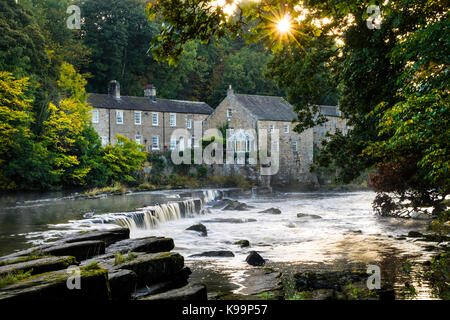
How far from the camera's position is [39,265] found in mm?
7488

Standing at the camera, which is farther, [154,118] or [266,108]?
[154,118]

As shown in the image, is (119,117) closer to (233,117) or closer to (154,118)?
(154,118)

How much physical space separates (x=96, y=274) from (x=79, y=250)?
331 centimetres

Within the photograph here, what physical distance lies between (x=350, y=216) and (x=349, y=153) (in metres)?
9.90

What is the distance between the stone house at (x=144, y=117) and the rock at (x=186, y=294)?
130 ft

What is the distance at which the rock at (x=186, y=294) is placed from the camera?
688cm

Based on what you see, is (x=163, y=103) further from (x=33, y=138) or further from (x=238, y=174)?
(x=33, y=138)

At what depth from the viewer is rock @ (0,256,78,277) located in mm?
7215

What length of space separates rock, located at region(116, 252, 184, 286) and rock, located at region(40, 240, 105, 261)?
4.72ft

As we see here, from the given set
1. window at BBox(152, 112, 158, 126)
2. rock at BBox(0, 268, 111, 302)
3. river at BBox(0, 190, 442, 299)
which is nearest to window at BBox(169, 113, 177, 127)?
window at BBox(152, 112, 158, 126)

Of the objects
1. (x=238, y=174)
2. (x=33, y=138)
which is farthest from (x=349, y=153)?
(x=238, y=174)

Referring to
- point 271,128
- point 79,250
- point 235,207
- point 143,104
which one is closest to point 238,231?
point 235,207

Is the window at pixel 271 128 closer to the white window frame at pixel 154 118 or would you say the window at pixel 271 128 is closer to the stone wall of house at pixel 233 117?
the stone wall of house at pixel 233 117
